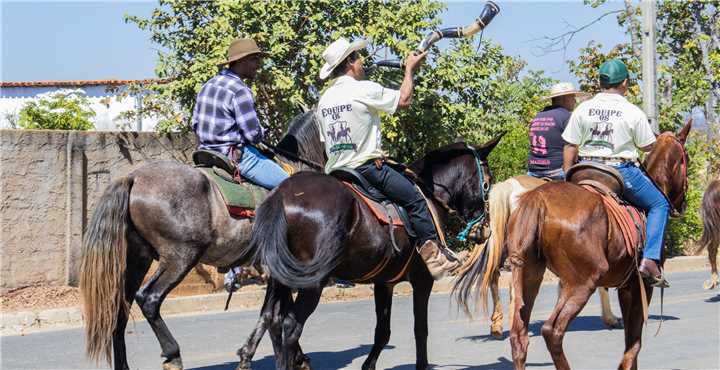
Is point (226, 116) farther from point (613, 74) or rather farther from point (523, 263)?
point (613, 74)

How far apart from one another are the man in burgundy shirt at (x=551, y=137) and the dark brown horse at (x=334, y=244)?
8.66 ft

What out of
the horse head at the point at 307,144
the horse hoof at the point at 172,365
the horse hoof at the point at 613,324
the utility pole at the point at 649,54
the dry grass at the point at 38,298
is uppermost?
the utility pole at the point at 649,54

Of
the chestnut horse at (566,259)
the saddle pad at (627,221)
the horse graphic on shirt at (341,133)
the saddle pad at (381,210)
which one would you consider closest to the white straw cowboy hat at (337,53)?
the horse graphic on shirt at (341,133)

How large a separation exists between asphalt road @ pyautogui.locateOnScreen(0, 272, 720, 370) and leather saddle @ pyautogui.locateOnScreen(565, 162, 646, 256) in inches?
62.5

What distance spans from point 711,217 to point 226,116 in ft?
26.0

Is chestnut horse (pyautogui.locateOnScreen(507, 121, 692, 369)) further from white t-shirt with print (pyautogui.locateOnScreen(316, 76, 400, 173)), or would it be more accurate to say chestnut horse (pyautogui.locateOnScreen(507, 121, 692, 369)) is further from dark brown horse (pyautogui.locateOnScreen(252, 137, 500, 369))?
white t-shirt with print (pyautogui.locateOnScreen(316, 76, 400, 173))

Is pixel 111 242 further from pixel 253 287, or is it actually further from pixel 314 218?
pixel 253 287

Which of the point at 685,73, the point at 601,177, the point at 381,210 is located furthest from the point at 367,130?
the point at 685,73

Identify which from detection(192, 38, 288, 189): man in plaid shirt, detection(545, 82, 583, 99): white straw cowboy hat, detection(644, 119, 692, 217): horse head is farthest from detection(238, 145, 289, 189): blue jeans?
detection(545, 82, 583, 99): white straw cowboy hat

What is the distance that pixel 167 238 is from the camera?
28.5 feet

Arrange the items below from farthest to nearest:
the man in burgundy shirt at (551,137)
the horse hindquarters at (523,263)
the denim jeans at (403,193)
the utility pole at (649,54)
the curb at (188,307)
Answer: the utility pole at (649,54) → the curb at (188,307) → the man in burgundy shirt at (551,137) → the denim jeans at (403,193) → the horse hindquarters at (523,263)

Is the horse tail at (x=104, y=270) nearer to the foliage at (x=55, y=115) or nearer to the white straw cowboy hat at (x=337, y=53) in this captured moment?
the white straw cowboy hat at (x=337, y=53)

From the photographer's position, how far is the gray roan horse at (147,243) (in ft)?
27.5

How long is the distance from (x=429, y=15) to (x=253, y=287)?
468 centimetres
